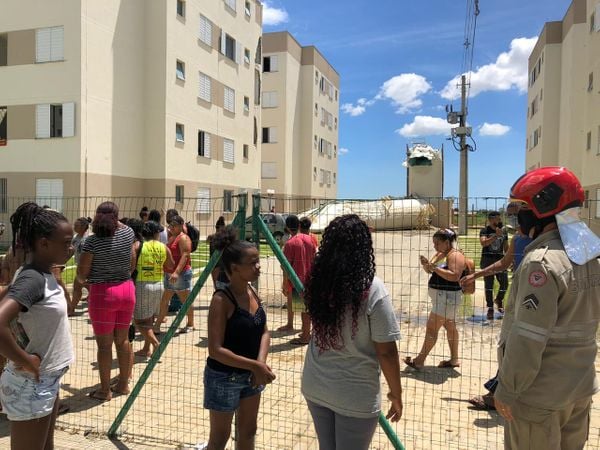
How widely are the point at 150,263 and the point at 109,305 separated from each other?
1.39m

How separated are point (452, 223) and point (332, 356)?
3.75 m

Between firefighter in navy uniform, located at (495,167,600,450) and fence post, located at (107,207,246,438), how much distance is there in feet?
6.87

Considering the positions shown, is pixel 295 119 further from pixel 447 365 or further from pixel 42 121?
pixel 447 365

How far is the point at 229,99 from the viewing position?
1159 inches

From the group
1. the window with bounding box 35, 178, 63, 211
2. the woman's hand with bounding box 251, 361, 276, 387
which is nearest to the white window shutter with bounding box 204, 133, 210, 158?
the window with bounding box 35, 178, 63, 211

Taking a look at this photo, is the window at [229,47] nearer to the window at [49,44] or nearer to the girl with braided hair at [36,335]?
the window at [49,44]

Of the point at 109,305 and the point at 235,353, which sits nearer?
the point at 235,353

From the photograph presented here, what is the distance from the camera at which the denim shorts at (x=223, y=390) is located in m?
2.85

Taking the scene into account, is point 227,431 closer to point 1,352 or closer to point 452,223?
point 1,352

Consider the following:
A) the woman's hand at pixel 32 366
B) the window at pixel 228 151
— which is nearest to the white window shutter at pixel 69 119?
the window at pixel 228 151

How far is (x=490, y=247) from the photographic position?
8438 mm

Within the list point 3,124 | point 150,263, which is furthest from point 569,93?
point 150,263

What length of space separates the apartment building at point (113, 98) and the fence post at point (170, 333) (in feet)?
50.7

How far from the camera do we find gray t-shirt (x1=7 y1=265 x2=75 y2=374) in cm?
237
